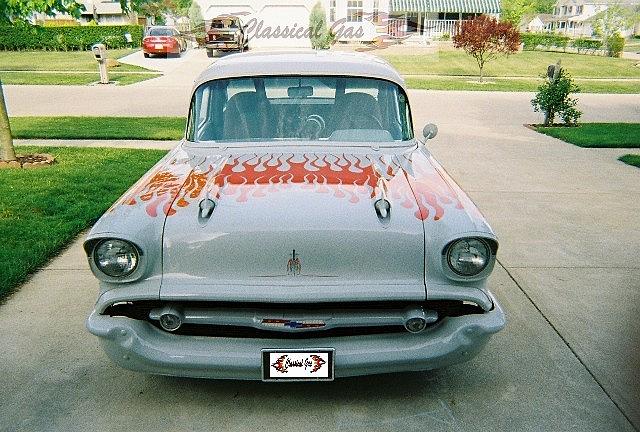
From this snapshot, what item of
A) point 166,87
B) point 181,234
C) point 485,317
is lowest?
point 166,87

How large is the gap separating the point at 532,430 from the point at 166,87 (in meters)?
18.5

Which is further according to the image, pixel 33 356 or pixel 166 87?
pixel 166 87

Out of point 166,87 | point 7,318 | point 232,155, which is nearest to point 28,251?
Answer: point 7,318

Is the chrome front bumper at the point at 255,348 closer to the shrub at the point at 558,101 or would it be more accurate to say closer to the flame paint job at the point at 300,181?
the flame paint job at the point at 300,181

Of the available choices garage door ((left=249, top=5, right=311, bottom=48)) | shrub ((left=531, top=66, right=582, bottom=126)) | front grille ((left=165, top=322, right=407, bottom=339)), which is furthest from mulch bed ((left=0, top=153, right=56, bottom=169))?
garage door ((left=249, top=5, right=311, bottom=48))

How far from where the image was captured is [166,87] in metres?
19.5

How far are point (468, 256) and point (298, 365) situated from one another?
0.94m

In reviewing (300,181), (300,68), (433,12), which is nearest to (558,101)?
(300,68)

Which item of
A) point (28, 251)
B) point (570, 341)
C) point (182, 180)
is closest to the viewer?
point (182, 180)

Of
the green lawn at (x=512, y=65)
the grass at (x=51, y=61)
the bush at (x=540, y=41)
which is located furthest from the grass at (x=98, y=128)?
the bush at (x=540, y=41)

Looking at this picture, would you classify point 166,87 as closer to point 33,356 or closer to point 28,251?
point 28,251

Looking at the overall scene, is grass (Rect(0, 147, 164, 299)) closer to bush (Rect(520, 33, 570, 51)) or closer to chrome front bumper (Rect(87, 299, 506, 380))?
chrome front bumper (Rect(87, 299, 506, 380))

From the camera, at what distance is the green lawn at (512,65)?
87.7 ft

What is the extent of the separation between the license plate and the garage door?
36401 mm
